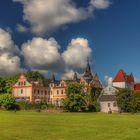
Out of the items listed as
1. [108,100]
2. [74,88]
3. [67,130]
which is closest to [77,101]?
[74,88]

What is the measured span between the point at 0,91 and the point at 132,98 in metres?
55.4

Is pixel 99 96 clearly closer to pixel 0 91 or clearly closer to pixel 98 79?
pixel 98 79

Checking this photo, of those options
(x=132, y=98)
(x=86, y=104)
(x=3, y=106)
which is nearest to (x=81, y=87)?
(x=86, y=104)

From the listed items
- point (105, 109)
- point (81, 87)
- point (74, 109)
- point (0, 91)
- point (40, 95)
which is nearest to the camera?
point (74, 109)

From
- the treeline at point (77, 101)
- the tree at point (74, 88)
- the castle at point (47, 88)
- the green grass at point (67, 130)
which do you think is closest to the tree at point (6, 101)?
the treeline at point (77, 101)

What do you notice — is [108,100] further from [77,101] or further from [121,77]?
[121,77]

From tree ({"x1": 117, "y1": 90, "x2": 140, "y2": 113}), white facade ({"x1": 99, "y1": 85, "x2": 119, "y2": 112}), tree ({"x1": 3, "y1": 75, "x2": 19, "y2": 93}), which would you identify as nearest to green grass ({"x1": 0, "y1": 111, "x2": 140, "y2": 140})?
tree ({"x1": 117, "y1": 90, "x2": 140, "y2": 113})

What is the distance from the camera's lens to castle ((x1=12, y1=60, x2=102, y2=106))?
357 ft

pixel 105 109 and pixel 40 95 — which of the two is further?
pixel 40 95

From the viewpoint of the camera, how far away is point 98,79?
377 feet

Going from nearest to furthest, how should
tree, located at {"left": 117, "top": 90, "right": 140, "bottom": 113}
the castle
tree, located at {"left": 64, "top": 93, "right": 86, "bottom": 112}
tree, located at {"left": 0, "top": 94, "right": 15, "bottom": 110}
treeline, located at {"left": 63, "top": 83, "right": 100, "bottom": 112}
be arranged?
1. tree, located at {"left": 64, "top": 93, "right": 86, "bottom": 112}
2. treeline, located at {"left": 63, "top": 83, "right": 100, "bottom": 112}
3. tree, located at {"left": 117, "top": 90, "right": 140, "bottom": 113}
4. tree, located at {"left": 0, "top": 94, "right": 15, "bottom": 110}
5. the castle

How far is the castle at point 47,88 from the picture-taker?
109m

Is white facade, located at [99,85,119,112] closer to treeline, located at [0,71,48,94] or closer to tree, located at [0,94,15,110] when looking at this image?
tree, located at [0,94,15,110]

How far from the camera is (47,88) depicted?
115 m
